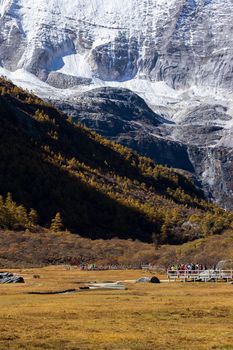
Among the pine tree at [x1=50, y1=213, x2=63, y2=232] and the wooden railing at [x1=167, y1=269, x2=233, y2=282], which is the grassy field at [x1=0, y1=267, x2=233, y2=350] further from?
the pine tree at [x1=50, y1=213, x2=63, y2=232]

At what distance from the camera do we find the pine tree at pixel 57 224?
593 feet

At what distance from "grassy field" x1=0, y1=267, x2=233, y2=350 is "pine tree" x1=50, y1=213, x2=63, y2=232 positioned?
363 feet

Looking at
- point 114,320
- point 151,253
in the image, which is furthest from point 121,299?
point 151,253

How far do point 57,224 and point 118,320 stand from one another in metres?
140

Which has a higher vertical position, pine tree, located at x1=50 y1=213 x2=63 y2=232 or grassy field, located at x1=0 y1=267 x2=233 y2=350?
pine tree, located at x1=50 y1=213 x2=63 y2=232

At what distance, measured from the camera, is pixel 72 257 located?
142 m

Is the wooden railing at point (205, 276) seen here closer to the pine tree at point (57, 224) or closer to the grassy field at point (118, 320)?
the grassy field at point (118, 320)

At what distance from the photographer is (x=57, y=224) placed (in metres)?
184

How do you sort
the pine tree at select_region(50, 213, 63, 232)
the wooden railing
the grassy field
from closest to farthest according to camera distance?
the grassy field
the wooden railing
the pine tree at select_region(50, 213, 63, 232)

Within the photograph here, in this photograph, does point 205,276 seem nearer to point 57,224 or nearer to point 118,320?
point 118,320

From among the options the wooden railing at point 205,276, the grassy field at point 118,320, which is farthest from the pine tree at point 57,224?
the grassy field at point 118,320

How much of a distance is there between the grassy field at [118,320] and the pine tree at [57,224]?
363 feet

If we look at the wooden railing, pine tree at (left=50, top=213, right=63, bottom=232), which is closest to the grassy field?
the wooden railing

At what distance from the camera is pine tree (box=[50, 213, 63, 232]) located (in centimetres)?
18075
